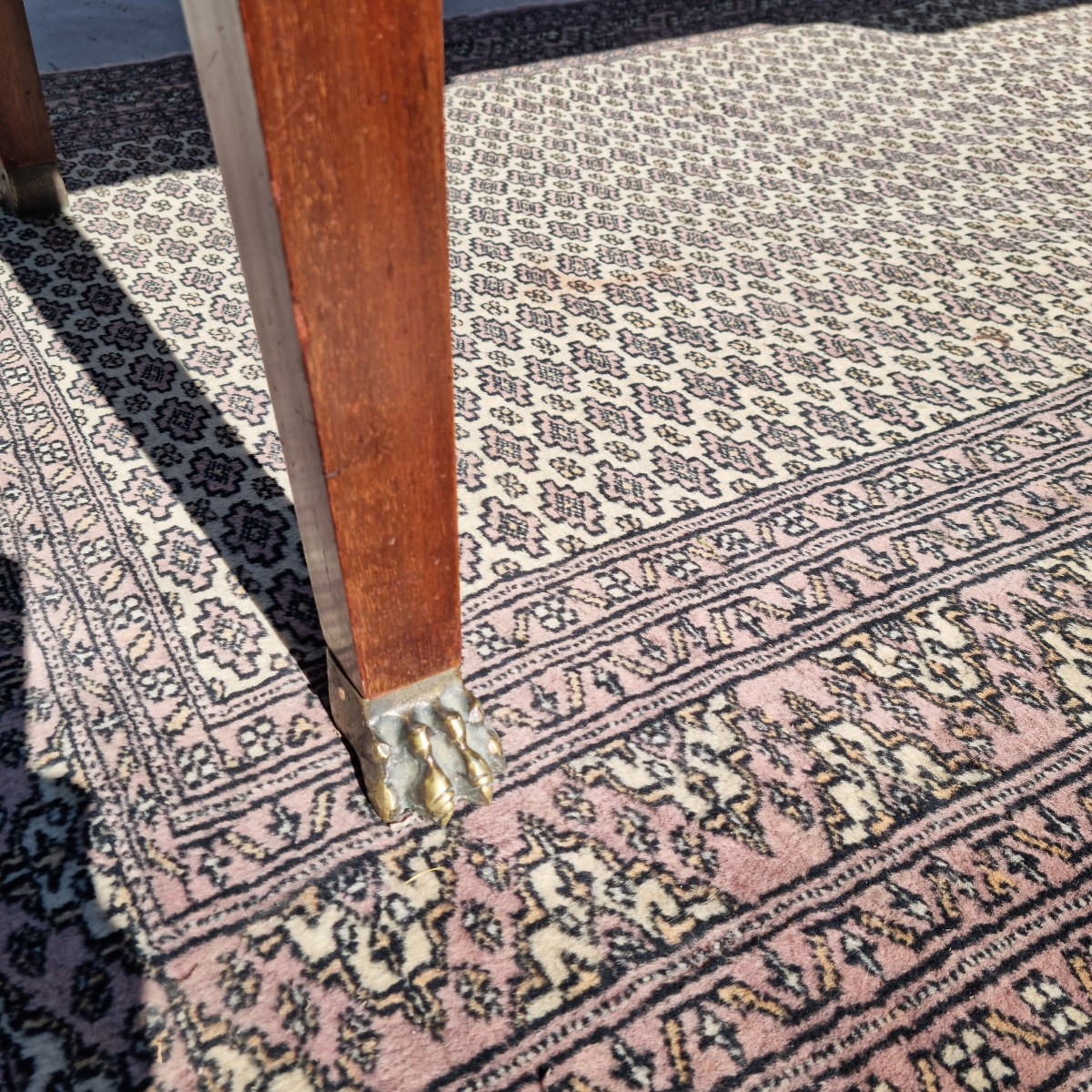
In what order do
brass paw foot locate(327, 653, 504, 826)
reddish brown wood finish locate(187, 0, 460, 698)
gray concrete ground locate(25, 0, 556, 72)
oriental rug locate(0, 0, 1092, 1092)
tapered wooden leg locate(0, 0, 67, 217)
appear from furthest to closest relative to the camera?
gray concrete ground locate(25, 0, 556, 72)
tapered wooden leg locate(0, 0, 67, 217)
brass paw foot locate(327, 653, 504, 826)
oriental rug locate(0, 0, 1092, 1092)
reddish brown wood finish locate(187, 0, 460, 698)

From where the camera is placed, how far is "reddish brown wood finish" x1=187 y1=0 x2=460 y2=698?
3.11 ft

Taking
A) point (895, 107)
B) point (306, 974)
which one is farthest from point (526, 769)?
point (895, 107)

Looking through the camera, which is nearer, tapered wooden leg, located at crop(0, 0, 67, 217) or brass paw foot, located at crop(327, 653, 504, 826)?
brass paw foot, located at crop(327, 653, 504, 826)

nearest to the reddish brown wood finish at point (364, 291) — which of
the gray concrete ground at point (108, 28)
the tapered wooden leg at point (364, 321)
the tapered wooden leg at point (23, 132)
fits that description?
the tapered wooden leg at point (364, 321)

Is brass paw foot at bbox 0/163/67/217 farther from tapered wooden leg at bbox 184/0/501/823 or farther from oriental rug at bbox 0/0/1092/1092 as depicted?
tapered wooden leg at bbox 184/0/501/823

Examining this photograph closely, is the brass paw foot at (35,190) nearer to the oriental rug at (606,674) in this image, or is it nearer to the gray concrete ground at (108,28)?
the oriental rug at (606,674)

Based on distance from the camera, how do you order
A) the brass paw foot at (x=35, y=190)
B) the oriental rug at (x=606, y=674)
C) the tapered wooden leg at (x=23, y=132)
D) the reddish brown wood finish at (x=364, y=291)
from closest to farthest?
the reddish brown wood finish at (x=364, y=291) < the oriental rug at (x=606, y=674) < the tapered wooden leg at (x=23, y=132) < the brass paw foot at (x=35, y=190)

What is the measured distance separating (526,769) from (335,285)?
35.4 inches

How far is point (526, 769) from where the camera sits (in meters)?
1.67

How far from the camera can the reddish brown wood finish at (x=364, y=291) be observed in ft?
3.11

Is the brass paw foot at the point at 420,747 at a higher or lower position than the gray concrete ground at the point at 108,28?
higher

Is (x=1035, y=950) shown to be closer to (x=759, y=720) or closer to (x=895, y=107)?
(x=759, y=720)

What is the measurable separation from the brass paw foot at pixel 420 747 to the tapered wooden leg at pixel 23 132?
2506 millimetres

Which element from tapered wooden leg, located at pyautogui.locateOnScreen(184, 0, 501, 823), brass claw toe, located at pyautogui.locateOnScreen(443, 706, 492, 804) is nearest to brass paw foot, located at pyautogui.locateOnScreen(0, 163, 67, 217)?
tapered wooden leg, located at pyautogui.locateOnScreen(184, 0, 501, 823)
